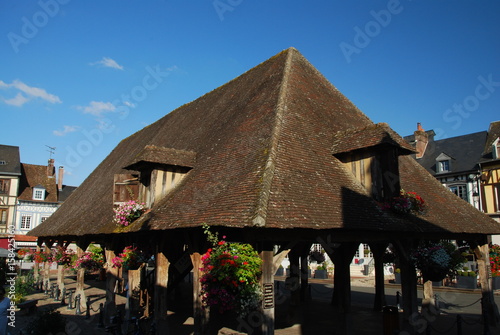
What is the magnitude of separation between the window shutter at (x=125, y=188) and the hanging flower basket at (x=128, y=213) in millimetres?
1011

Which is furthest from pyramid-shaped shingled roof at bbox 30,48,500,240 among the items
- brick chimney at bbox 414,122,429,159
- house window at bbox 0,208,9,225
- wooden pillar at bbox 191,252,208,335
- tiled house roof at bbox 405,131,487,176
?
house window at bbox 0,208,9,225

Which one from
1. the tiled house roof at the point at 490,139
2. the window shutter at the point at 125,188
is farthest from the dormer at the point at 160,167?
the tiled house roof at the point at 490,139

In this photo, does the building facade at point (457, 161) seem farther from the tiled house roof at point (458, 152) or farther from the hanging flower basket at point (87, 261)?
the hanging flower basket at point (87, 261)

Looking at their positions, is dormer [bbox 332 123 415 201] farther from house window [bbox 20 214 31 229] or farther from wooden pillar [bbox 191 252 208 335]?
house window [bbox 20 214 31 229]

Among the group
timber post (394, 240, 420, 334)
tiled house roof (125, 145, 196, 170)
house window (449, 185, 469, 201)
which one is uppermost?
house window (449, 185, 469, 201)

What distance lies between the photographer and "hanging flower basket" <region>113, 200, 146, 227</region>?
10.1 metres

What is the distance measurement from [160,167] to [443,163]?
25432 mm

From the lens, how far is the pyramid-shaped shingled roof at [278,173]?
748cm

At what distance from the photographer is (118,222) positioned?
33.4 feet

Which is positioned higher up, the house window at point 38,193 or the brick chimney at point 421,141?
the brick chimney at point 421,141

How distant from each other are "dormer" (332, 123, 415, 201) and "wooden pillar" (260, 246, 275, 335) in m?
3.28

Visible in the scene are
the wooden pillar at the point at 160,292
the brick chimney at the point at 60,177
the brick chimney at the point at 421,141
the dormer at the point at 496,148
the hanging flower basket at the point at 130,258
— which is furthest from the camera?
the brick chimney at the point at 60,177

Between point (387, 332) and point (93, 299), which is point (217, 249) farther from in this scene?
point (93, 299)

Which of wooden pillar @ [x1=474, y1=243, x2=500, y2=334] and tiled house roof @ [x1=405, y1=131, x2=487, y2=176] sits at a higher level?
tiled house roof @ [x1=405, y1=131, x2=487, y2=176]
